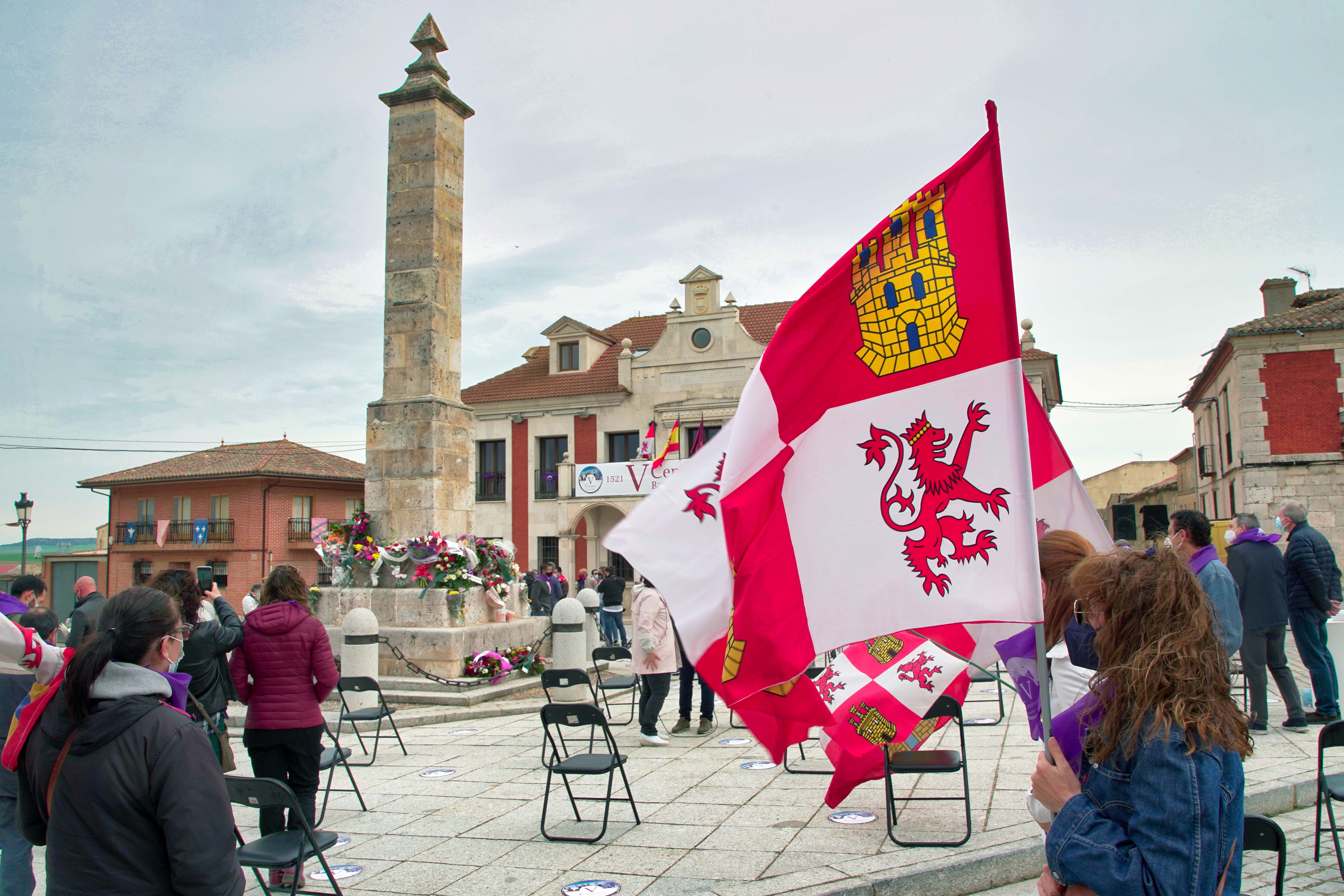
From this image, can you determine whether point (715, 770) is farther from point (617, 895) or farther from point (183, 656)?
point (183, 656)

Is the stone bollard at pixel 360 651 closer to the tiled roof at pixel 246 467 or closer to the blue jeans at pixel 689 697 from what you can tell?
the blue jeans at pixel 689 697

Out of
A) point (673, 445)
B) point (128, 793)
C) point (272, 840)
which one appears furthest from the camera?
point (673, 445)

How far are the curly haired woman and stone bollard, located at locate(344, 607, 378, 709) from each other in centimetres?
883

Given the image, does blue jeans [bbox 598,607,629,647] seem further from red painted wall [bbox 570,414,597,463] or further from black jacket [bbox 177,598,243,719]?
red painted wall [bbox 570,414,597,463]

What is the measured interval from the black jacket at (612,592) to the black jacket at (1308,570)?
40.8 ft

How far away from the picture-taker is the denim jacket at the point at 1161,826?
1811 millimetres

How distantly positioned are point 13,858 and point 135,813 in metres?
2.35

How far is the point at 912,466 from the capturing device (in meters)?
3.19

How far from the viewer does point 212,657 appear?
532 cm

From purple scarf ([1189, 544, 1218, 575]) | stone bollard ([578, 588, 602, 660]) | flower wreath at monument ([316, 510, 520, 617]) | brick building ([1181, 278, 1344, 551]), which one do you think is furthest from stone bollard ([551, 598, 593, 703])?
brick building ([1181, 278, 1344, 551])

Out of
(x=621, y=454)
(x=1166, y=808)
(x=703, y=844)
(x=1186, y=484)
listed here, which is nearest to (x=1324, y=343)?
(x=1186, y=484)

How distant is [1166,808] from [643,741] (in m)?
6.83

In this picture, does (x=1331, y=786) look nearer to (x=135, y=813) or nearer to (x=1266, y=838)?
(x=1266, y=838)

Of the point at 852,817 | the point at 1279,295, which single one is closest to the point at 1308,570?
the point at 852,817
